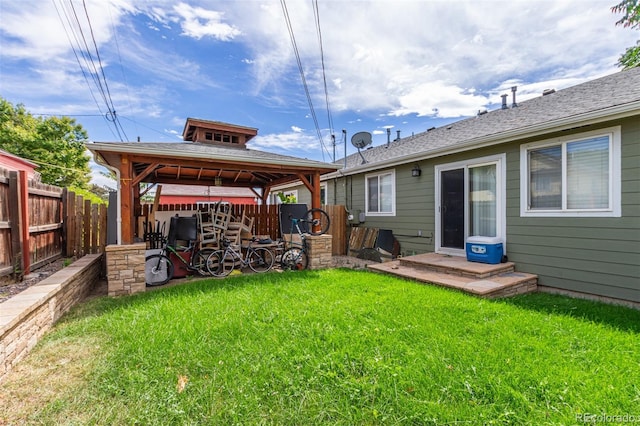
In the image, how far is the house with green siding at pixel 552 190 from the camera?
3984 millimetres

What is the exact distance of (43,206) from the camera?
16.3 feet

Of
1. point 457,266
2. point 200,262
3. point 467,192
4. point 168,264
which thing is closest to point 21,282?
point 168,264

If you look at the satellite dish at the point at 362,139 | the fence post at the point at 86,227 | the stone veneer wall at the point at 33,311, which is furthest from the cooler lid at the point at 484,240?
the fence post at the point at 86,227

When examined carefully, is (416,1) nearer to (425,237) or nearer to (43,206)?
(425,237)

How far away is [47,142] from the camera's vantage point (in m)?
16.5

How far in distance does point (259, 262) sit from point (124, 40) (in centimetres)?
700

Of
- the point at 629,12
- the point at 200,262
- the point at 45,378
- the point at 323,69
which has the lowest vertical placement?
the point at 45,378

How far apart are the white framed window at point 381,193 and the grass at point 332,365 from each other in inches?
171

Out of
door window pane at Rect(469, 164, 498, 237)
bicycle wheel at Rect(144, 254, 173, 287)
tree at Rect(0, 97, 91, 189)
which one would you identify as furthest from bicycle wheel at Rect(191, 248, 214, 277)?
tree at Rect(0, 97, 91, 189)

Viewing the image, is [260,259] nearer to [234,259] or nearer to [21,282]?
[234,259]

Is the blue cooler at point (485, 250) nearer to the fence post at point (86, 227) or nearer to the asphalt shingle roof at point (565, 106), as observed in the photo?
the asphalt shingle roof at point (565, 106)

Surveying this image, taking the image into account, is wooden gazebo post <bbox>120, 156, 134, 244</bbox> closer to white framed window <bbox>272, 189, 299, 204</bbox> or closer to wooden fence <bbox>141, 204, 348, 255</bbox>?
wooden fence <bbox>141, 204, 348, 255</bbox>

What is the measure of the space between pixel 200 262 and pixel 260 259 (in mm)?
1303

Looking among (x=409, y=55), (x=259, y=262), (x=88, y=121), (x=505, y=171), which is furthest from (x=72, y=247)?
(x=88, y=121)
